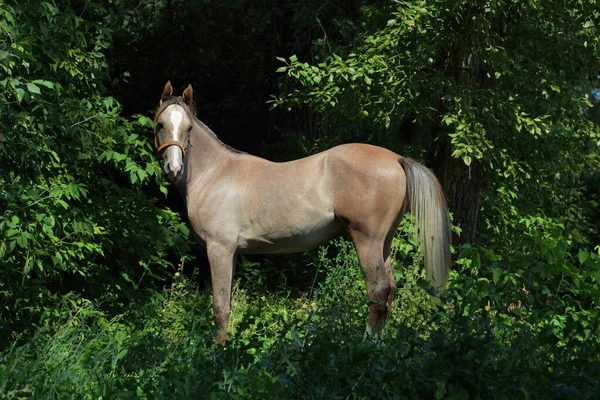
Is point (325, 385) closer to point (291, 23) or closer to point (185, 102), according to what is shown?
point (185, 102)

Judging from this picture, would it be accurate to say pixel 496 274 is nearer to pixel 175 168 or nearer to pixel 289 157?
pixel 175 168

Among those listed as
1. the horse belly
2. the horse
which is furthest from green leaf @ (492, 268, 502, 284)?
the horse belly

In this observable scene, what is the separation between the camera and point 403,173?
21.7ft

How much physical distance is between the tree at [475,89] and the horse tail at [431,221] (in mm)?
1500

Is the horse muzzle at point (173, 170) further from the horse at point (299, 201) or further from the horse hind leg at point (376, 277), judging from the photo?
the horse hind leg at point (376, 277)

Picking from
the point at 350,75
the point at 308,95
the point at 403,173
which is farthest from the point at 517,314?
the point at 308,95

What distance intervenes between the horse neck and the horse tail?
1.63 metres

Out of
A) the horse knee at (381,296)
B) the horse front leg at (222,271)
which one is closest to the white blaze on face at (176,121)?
the horse front leg at (222,271)

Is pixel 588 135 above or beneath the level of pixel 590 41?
beneath

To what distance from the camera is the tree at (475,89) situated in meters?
8.39

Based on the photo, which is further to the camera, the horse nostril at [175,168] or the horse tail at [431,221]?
the horse nostril at [175,168]

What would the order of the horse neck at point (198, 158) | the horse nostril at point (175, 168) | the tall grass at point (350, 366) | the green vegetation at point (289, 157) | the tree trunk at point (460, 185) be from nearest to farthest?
the tall grass at point (350, 366) < the green vegetation at point (289, 157) < the horse nostril at point (175, 168) < the horse neck at point (198, 158) < the tree trunk at point (460, 185)

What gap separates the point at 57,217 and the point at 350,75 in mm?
3284

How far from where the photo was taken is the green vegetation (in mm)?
4266
